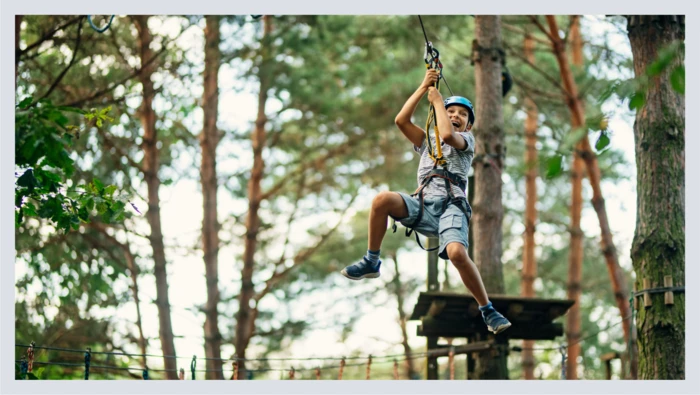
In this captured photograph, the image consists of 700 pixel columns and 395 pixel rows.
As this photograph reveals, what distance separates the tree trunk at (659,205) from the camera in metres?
7.16

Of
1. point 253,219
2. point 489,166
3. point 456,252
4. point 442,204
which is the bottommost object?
point 456,252

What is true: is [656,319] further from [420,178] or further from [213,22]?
[213,22]

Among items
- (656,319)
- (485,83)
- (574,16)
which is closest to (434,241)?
(485,83)

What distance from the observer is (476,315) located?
29.4ft

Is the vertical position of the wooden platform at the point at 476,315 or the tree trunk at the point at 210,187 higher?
the tree trunk at the point at 210,187

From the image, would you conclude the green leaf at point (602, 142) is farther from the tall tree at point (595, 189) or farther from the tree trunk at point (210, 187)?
the tree trunk at point (210, 187)

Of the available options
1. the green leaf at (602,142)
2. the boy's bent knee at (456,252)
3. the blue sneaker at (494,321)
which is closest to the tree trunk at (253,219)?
the blue sneaker at (494,321)

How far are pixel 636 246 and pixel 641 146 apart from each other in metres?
0.89

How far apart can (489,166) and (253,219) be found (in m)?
7.04

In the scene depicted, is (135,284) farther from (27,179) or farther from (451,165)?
(451,165)

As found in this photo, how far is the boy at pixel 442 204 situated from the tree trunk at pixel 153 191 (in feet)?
28.2

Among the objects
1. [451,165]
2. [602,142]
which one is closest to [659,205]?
[451,165]

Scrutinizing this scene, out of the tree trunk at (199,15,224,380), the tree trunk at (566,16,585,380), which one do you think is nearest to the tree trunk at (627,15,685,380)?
the tree trunk at (199,15,224,380)

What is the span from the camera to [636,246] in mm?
7500
